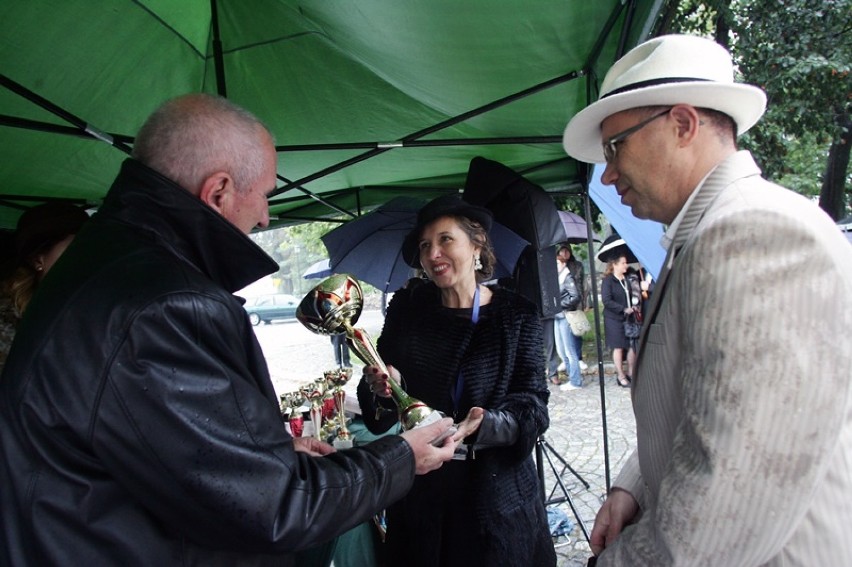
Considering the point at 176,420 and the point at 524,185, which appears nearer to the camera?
the point at 176,420

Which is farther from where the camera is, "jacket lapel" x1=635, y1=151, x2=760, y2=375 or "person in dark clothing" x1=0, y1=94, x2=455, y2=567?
"jacket lapel" x1=635, y1=151, x2=760, y2=375

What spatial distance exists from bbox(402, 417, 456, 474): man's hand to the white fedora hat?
1.08 meters

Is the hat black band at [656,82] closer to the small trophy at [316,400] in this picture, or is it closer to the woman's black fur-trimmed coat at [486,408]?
the woman's black fur-trimmed coat at [486,408]

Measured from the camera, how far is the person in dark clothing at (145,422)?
1.09 metres

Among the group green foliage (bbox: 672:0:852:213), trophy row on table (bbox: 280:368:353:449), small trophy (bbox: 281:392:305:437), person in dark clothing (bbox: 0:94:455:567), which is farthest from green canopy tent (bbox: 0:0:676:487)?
green foliage (bbox: 672:0:852:213)

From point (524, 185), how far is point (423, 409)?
2.70m

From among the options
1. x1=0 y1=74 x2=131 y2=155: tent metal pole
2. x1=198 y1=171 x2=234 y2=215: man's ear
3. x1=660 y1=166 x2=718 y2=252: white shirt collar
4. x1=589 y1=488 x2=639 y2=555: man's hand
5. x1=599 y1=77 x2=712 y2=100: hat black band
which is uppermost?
x1=0 y1=74 x2=131 y2=155: tent metal pole

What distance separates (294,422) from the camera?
9.62 ft

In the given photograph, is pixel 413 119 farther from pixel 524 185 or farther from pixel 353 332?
pixel 353 332

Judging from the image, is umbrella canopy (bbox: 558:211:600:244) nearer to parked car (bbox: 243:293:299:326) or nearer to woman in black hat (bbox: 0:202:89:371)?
woman in black hat (bbox: 0:202:89:371)

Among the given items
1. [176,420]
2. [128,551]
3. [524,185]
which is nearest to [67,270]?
[176,420]

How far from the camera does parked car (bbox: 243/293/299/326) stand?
2900cm

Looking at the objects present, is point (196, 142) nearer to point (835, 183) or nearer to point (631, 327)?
point (631, 327)

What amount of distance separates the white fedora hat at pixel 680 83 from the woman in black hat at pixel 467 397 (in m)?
1.22
